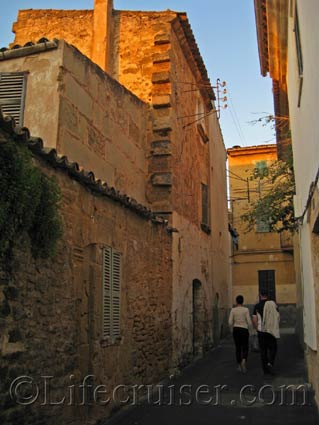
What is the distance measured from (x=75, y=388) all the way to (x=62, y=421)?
47 cm

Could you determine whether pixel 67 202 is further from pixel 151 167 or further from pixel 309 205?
pixel 151 167

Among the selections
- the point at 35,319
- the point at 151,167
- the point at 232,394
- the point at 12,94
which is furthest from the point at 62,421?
the point at 151,167

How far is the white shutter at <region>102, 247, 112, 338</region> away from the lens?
687 cm

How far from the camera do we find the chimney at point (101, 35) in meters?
11.6

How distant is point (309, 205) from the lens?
6.57 m

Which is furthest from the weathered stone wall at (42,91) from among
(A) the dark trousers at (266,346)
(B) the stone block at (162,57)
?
(A) the dark trousers at (266,346)

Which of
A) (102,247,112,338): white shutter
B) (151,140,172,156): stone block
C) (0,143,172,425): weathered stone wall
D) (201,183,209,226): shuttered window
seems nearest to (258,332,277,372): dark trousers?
(0,143,172,425): weathered stone wall

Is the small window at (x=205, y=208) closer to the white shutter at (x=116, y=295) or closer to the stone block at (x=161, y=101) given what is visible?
the stone block at (x=161, y=101)

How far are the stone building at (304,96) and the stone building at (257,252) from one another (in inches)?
611

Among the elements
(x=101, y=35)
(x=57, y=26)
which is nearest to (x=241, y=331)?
(x=101, y=35)

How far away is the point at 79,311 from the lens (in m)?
6.05

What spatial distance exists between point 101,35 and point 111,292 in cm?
699

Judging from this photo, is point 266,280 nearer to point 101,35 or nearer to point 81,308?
point 101,35

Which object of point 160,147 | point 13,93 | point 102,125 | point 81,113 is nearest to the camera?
point 13,93
